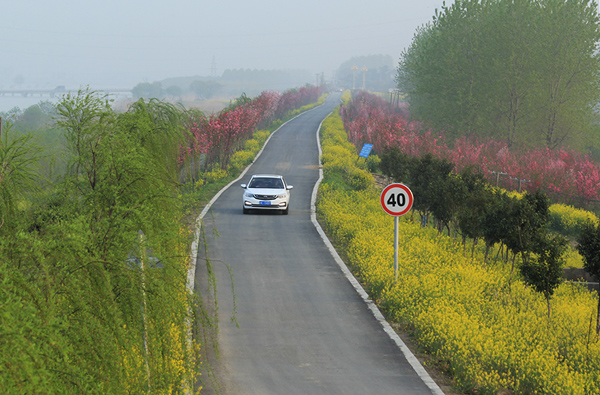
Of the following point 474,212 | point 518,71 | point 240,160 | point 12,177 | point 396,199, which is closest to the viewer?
point 12,177

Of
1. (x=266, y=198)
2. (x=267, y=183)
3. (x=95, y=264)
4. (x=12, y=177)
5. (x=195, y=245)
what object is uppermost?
(x=12, y=177)

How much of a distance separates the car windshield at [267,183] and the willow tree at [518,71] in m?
29.9

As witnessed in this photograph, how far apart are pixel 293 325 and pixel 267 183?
14.4 m

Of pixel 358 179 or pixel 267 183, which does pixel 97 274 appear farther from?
pixel 358 179

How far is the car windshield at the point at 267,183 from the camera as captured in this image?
26406 millimetres

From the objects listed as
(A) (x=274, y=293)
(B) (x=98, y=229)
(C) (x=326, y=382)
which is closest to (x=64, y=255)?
(B) (x=98, y=229)

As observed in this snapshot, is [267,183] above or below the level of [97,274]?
below

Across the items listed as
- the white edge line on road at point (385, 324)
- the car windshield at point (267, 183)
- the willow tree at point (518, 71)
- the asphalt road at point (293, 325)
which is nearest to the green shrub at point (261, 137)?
the willow tree at point (518, 71)

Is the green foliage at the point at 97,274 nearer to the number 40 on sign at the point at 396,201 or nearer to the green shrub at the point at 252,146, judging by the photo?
the number 40 on sign at the point at 396,201

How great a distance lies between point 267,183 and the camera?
1049 inches

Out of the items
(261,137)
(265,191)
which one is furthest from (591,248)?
(261,137)

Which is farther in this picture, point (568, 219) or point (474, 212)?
point (568, 219)

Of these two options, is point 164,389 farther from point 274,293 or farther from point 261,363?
point 274,293

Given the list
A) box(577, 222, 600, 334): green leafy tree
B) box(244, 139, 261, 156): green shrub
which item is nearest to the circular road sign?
box(577, 222, 600, 334): green leafy tree
